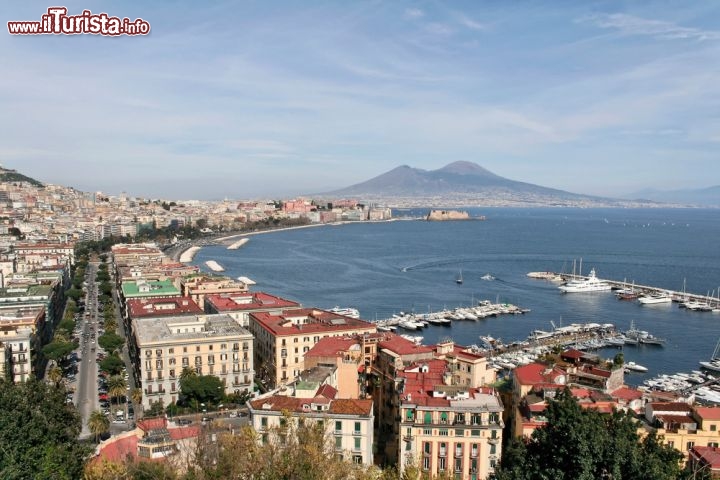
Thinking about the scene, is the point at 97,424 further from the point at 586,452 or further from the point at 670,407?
the point at 670,407

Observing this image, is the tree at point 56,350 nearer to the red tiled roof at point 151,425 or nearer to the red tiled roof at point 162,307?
the red tiled roof at point 162,307

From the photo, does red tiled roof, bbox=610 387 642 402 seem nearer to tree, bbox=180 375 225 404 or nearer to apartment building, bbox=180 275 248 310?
tree, bbox=180 375 225 404

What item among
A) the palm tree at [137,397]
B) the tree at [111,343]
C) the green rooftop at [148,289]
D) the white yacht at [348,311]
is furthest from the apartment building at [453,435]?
the white yacht at [348,311]

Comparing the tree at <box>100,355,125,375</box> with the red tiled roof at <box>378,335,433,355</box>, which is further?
the tree at <box>100,355,125,375</box>

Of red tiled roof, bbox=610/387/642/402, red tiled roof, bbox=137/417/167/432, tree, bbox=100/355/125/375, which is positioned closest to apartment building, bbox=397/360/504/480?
red tiled roof, bbox=610/387/642/402

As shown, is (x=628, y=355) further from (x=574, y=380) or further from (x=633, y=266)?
(x=633, y=266)

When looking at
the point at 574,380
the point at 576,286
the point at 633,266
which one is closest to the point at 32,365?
the point at 574,380
